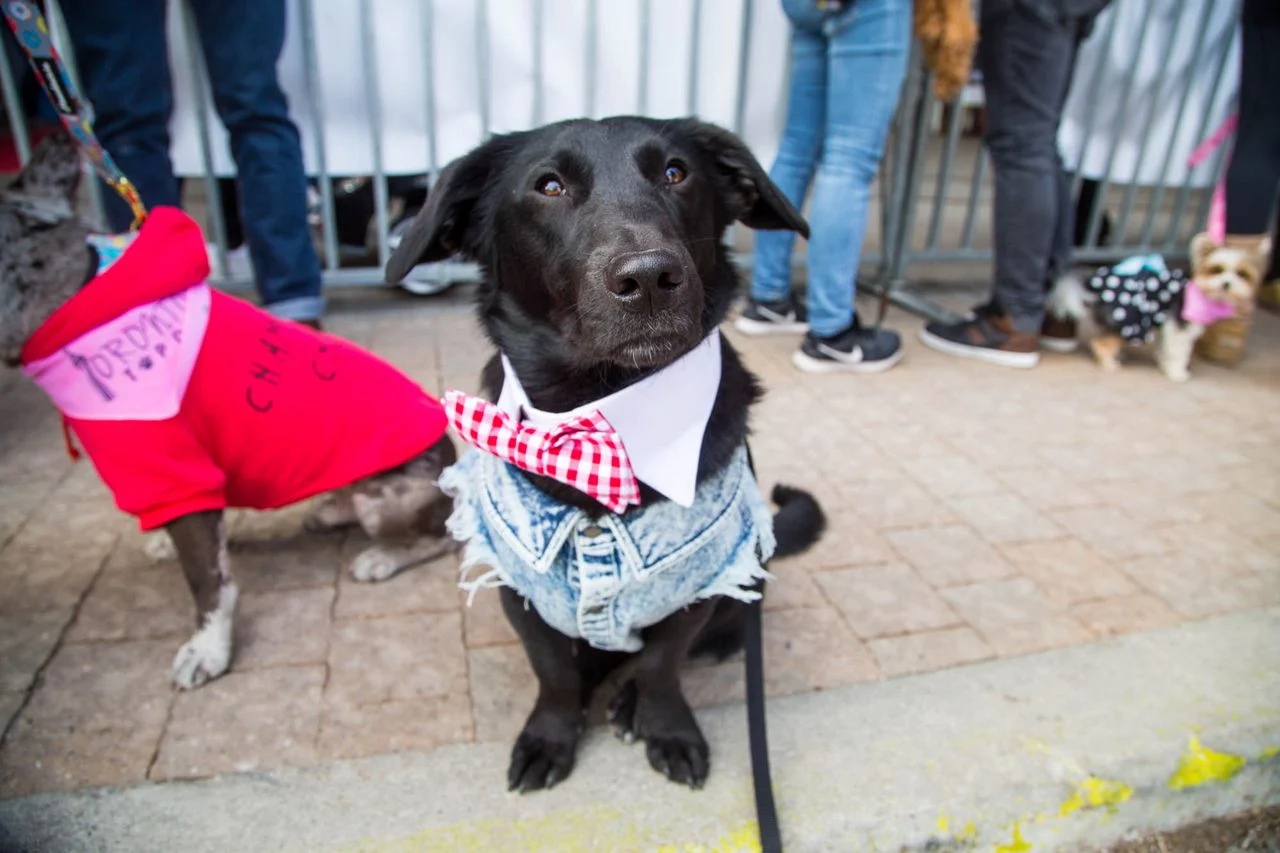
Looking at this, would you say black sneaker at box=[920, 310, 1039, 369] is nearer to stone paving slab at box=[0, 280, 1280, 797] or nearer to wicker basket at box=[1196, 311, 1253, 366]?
stone paving slab at box=[0, 280, 1280, 797]

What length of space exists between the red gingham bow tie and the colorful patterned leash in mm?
1248

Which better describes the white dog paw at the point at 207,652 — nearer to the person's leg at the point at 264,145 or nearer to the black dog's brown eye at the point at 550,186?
the black dog's brown eye at the point at 550,186

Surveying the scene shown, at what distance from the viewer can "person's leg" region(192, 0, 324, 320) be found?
3512mm

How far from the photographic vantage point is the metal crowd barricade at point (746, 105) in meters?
4.43

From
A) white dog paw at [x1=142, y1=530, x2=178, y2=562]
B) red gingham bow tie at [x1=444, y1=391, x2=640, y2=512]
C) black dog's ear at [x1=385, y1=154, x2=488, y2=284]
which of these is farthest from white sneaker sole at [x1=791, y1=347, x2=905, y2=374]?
white dog paw at [x1=142, y1=530, x2=178, y2=562]

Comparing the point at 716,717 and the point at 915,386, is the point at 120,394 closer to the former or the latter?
the point at 716,717

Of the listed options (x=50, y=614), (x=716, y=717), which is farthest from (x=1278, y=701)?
(x=50, y=614)

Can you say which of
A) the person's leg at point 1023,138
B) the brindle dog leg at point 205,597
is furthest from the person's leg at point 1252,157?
the brindle dog leg at point 205,597

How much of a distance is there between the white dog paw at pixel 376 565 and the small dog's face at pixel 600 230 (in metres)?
1.02

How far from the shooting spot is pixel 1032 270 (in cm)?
429

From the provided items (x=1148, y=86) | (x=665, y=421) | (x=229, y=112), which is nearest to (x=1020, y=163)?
(x=1148, y=86)

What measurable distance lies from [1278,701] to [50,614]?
3.23m

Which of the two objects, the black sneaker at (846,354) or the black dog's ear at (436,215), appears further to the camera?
the black sneaker at (846,354)

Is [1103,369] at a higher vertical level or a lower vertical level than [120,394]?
lower
